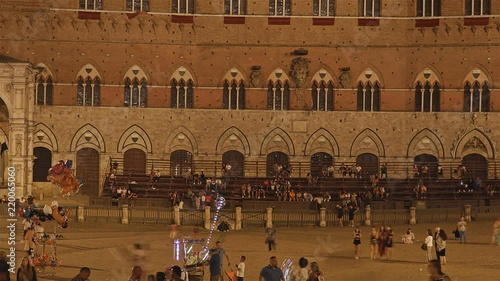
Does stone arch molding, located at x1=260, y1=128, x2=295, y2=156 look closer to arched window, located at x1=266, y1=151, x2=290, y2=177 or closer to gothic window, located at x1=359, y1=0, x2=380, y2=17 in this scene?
arched window, located at x1=266, y1=151, x2=290, y2=177

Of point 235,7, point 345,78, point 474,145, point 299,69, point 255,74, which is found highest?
point 235,7

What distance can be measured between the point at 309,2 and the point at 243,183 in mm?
10977

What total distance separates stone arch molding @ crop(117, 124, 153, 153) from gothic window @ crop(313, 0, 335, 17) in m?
11.4

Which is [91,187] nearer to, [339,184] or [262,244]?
[339,184]

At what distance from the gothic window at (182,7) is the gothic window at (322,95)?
7893mm

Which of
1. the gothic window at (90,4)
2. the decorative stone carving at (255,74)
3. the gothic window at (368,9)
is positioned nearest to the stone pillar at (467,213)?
the gothic window at (368,9)

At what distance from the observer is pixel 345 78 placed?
55.3m

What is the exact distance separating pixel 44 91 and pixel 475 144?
23249 mm

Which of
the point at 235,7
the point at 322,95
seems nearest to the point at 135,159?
the point at 235,7

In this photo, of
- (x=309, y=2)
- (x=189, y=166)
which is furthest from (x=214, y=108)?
(x=309, y=2)

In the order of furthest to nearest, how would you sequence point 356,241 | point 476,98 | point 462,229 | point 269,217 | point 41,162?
point 476,98, point 41,162, point 269,217, point 462,229, point 356,241

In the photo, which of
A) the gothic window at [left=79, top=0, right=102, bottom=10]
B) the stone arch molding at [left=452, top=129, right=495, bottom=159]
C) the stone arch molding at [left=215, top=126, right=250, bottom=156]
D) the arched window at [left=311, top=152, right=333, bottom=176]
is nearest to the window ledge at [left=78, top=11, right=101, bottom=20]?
the gothic window at [left=79, top=0, right=102, bottom=10]

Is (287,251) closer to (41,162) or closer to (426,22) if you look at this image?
(41,162)

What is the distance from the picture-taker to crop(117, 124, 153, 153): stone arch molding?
54625 mm
